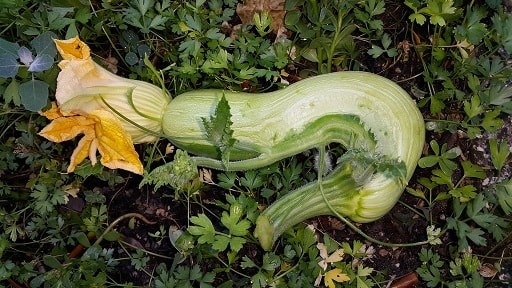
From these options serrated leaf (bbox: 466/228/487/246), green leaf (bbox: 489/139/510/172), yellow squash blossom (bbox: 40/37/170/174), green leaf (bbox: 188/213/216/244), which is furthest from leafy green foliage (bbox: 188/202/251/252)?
green leaf (bbox: 489/139/510/172)

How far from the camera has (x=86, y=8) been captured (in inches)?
95.2

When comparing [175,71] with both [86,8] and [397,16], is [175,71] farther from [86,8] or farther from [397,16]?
[397,16]

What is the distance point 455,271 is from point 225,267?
95 cm

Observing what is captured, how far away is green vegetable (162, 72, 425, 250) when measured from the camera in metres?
2.20

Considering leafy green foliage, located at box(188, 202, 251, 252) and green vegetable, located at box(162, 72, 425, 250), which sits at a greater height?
green vegetable, located at box(162, 72, 425, 250)

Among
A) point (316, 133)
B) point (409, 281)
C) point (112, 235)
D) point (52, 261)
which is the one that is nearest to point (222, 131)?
point (316, 133)

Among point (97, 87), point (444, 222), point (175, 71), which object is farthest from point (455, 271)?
point (97, 87)

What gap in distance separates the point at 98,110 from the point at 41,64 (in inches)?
10.3

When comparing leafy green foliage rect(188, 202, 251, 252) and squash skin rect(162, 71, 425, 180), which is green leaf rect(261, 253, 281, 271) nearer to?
leafy green foliage rect(188, 202, 251, 252)

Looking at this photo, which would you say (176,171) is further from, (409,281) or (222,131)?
(409,281)

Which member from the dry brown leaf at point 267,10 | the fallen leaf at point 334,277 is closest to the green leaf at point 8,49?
the dry brown leaf at point 267,10

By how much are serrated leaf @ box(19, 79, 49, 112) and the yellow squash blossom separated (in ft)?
0.22

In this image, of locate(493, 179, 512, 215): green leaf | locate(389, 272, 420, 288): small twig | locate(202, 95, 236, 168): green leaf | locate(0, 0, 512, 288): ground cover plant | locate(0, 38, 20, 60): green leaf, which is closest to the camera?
locate(202, 95, 236, 168): green leaf

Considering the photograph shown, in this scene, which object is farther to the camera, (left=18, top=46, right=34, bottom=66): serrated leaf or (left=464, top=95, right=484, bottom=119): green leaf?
(left=464, top=95, right=484, bottom=119): green leaf
